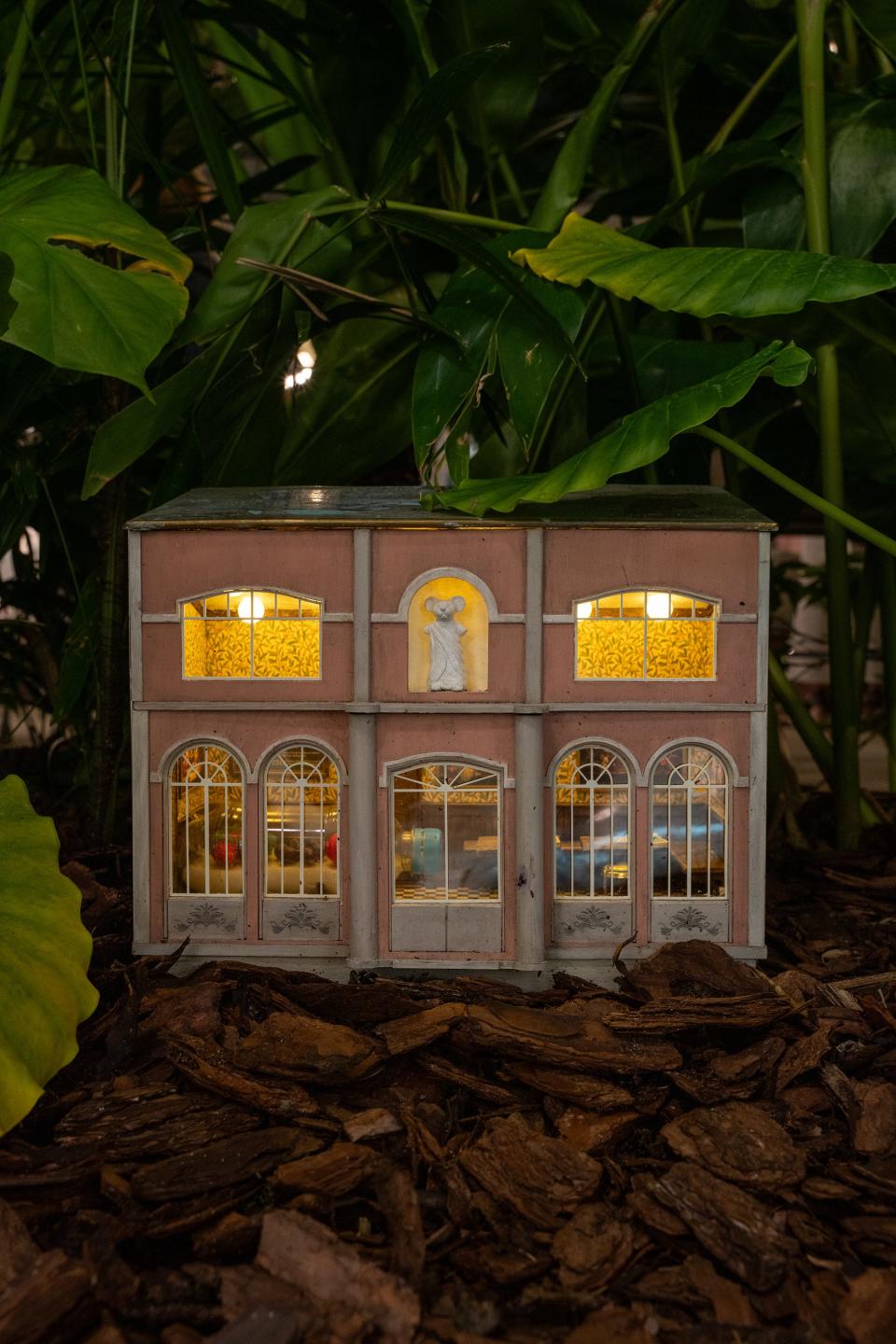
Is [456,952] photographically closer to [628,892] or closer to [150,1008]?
[628,892]

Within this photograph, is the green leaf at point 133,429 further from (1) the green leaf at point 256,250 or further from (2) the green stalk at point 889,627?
(2) the green stalk at point 889,627

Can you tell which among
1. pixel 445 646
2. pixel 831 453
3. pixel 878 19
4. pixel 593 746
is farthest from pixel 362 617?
pixel 878 19

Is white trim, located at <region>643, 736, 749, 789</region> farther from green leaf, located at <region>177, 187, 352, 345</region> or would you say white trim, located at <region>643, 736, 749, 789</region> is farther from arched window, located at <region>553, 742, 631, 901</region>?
green leaf, located at <region>177, 187, 352, 345</region>

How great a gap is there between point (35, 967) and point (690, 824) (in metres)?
1.16

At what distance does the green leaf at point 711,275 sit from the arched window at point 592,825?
0.81 meters

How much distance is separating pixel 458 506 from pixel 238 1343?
1.25 meters

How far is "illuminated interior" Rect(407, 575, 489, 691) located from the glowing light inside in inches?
11.4

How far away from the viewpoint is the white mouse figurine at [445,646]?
1842mm

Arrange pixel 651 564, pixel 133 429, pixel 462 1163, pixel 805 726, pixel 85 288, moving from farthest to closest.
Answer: pixel 805 726 → pixel 133 429 → pixel 651 564 → pixel 85 288 → pixel 462 1163

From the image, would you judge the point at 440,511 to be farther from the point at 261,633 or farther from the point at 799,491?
the point at 799,491

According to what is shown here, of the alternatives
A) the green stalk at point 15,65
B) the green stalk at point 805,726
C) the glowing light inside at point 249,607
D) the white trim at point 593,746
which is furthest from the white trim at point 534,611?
the green stalk at point 15,65

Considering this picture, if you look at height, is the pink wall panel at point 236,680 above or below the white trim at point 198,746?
above

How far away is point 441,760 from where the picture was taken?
186 centimetres

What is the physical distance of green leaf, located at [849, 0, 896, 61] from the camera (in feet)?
7.04
